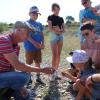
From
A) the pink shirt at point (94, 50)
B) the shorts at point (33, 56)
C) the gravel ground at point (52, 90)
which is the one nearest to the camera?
the pink shirt at point (94, 50)

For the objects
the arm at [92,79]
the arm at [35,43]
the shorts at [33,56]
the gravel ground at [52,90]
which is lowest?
the gravel ground at [52,90]

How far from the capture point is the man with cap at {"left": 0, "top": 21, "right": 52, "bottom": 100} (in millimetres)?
6141

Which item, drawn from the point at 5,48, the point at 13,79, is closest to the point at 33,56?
the point at 13,79

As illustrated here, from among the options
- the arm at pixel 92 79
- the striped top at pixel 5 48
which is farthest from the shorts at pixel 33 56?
the arm at pixel 92 79

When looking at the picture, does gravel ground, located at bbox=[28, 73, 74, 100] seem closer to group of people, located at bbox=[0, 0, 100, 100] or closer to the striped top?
group of people, located at bbox=[0, 0, 100, 100]

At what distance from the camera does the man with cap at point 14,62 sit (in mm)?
6141

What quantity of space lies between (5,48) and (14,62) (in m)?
0.29

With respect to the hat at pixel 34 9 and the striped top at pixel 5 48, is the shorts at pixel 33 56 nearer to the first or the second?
the hat at pixel 34 9

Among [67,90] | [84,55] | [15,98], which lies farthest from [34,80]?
[84,55]

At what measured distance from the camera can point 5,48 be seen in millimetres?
6168

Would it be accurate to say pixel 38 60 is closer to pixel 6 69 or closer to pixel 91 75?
pixel 6 69

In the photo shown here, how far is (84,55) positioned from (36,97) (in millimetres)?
1734

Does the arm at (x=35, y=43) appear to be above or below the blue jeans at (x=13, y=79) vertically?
above

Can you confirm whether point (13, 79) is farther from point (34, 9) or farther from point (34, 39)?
point (34, 9)
